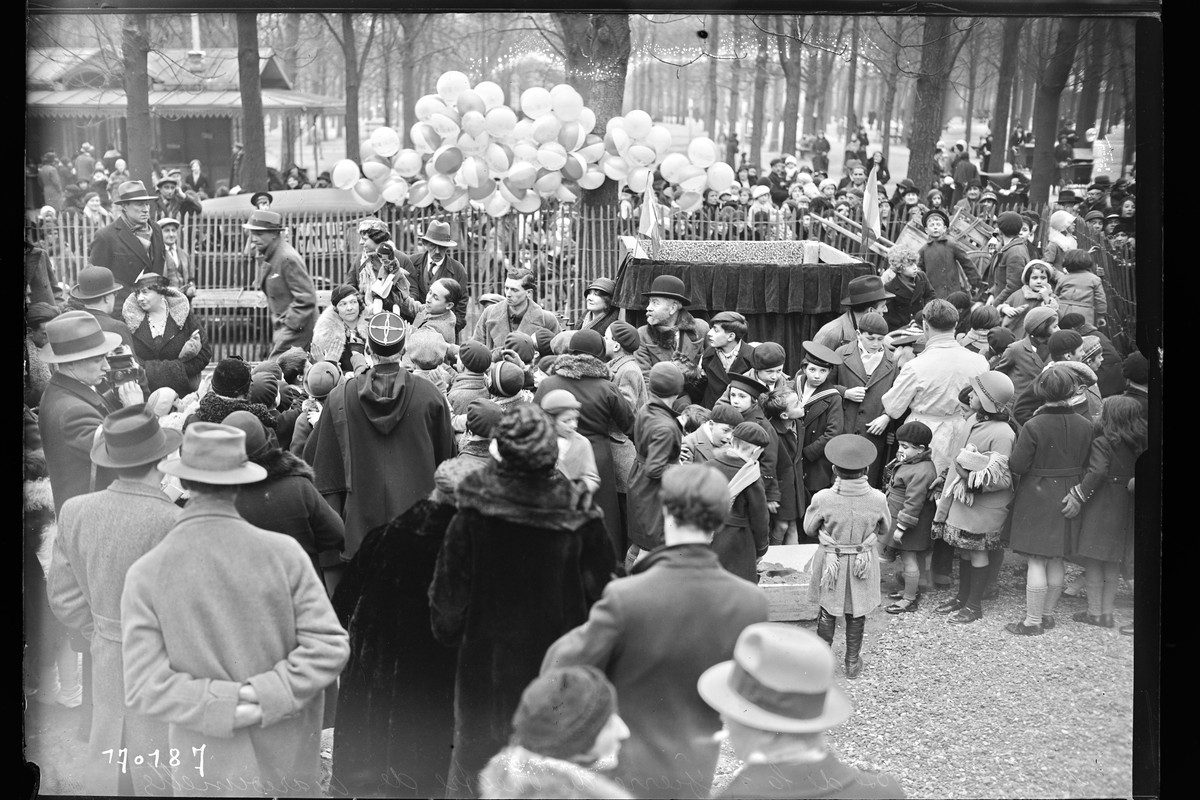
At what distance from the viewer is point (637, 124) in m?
9.77

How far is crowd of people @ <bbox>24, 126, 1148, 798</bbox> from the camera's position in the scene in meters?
4.16

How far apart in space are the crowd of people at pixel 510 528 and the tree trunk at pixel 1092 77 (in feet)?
1.31

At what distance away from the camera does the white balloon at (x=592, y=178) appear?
10.5 metres

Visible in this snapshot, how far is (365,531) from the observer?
5.40 metres

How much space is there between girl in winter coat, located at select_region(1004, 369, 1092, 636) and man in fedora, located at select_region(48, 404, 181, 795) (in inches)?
157

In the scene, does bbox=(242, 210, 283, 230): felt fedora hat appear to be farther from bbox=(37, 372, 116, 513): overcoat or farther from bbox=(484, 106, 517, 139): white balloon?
bbox=(37, 372, 116, 513): overcoat

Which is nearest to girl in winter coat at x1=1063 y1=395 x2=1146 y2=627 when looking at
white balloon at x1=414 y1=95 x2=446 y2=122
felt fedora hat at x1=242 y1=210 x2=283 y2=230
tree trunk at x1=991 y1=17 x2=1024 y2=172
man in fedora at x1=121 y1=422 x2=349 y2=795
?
tree trunk at x1=991 y1=17 x2=1024 y2=172

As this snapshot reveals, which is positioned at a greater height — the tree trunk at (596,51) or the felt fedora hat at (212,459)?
the tree trunk at (596,51)

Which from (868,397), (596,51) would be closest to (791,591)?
(868,397)

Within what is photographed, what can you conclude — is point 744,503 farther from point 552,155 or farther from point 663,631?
point 552,155

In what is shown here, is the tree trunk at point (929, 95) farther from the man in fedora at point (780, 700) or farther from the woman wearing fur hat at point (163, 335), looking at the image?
the woman wearing fur hat at point (163, 335)

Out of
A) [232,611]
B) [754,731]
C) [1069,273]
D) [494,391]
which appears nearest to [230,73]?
[494,391]

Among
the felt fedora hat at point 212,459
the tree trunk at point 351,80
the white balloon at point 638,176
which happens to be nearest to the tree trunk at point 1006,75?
the white balloon at point 638,176

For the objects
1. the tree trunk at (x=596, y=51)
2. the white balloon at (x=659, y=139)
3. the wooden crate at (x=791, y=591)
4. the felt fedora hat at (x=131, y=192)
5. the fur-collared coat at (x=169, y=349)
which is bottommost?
the wooden crate at (x=791, y=591)
